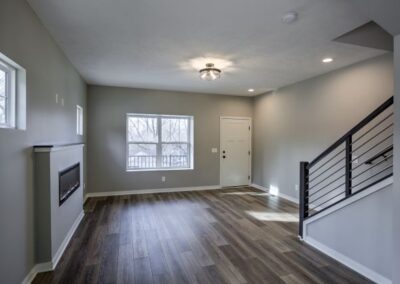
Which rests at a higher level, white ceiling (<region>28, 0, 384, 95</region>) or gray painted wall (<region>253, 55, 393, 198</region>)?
white ceiling (<region>28, 0, 384, 95</region>)

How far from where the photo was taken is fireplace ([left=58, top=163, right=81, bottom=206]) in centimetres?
274

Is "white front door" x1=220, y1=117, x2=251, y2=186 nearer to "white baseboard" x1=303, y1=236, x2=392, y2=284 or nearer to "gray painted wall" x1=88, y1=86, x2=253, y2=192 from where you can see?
"gray painted wall" x1=88, y1=86, x2=253, y2=192

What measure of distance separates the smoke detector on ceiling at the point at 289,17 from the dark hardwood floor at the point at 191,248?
8.59 ft

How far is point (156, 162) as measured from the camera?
5781 mm

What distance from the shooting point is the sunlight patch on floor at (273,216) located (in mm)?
3855

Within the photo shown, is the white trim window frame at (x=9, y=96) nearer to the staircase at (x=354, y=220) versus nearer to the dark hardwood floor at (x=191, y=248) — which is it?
the dark hardwood floor at (x=191, y=248)

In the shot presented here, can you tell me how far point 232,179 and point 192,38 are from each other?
445cm

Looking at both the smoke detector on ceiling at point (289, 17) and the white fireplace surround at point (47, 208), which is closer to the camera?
the smoke detector on ceiling at point (289, 17)

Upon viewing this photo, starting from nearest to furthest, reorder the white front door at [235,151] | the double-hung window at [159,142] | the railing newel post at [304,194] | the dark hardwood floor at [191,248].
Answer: the dark hardwood floor at [191,248] → the railing newel post at [304,194] → the double-hung window at [159,142] → the white front door at [235,151]

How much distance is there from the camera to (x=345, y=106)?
3.79 m

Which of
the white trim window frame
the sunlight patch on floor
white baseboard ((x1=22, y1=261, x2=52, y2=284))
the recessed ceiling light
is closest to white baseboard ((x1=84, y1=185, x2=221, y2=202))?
the sunlight patch on floor

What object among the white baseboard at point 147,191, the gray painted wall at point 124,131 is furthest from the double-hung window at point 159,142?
the white baseboard at point 147,191

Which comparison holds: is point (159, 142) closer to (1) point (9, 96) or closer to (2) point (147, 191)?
(2) point (147, 191)

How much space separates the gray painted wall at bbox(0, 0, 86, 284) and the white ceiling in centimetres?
27
